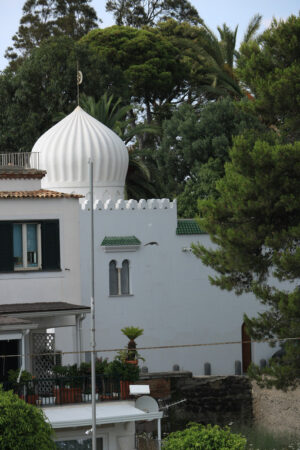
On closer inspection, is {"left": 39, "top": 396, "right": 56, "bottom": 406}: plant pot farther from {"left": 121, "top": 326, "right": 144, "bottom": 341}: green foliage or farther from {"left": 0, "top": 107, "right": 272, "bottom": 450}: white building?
{"left": 121, "top": 326, "right": 144, "bottom": 341}: green foliage

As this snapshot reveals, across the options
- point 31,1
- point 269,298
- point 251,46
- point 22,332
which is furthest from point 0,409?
point 31,1

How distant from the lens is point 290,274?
31953mm

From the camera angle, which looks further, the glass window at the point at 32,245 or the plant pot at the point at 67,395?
the glass window at the point at 32,245

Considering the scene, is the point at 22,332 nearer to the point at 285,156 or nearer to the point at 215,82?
the point at 285,156

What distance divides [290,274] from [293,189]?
7.98ft

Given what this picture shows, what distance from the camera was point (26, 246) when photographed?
98.8 ft

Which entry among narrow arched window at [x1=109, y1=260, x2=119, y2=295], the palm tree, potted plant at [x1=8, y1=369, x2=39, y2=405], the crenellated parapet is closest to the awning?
potted plant at [x1=8, y1=369, x2=39, y2=405]

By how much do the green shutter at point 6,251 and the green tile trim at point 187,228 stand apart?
1073cm

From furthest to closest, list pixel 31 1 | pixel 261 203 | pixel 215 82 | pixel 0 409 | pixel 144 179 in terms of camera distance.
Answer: pixel 31 1, pixel 215 82, pixel 144 179, pixel 261 203, pixel 0 409

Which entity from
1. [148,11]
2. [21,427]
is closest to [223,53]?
[148,11]

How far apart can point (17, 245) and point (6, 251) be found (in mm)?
432

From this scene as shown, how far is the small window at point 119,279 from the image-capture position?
38750 mm

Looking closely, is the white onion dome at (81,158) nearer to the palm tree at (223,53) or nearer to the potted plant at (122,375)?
the potted plant at (122,375)

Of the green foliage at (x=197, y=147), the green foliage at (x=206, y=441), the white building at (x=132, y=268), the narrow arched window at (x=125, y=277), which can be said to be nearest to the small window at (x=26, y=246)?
the white building at (x=132, y=268)
